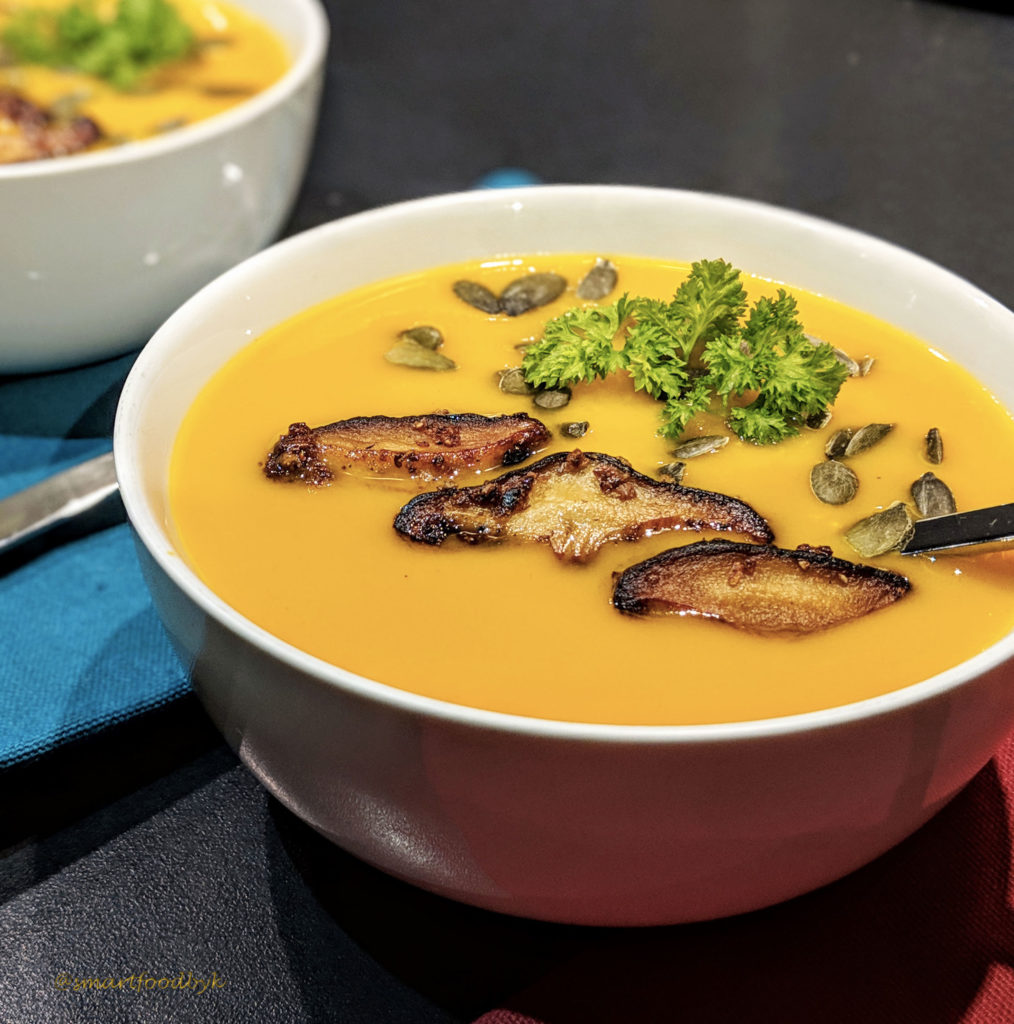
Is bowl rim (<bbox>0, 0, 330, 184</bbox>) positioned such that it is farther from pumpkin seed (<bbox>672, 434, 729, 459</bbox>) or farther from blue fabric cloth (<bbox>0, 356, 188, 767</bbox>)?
pumpkin seed (<bbox>672, 434, 729, 459</bbox>)

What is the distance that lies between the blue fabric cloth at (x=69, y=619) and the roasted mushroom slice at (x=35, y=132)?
1.25ft

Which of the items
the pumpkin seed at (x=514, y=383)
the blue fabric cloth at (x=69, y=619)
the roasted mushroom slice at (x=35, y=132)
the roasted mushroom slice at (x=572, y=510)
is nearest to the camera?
the roasted mushroom slice at (x=572, y=510)

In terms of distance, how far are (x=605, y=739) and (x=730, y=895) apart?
22 centimetres

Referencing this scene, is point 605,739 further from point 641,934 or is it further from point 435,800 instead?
point 641,934

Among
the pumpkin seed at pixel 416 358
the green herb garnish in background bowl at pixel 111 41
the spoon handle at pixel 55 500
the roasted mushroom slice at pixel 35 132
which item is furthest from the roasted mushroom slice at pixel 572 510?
the green herb garnish in background bowl at pixel 111 41

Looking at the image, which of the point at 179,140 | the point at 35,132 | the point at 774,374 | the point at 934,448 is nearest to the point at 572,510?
the point at 774,374

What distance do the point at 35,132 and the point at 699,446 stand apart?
3.97ft

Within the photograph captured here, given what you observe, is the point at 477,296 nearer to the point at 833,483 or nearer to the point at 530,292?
the point at 530,292

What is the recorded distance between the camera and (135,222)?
1475mm

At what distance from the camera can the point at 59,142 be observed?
1.74m

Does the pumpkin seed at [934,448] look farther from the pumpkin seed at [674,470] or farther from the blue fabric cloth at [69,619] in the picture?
the blue fabric cloth at [69,619]

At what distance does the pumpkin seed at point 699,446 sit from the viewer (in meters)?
1.14

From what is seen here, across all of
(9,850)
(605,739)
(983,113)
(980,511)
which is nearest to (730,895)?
(605,739)

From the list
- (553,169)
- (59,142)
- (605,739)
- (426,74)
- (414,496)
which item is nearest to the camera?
(605,739)
